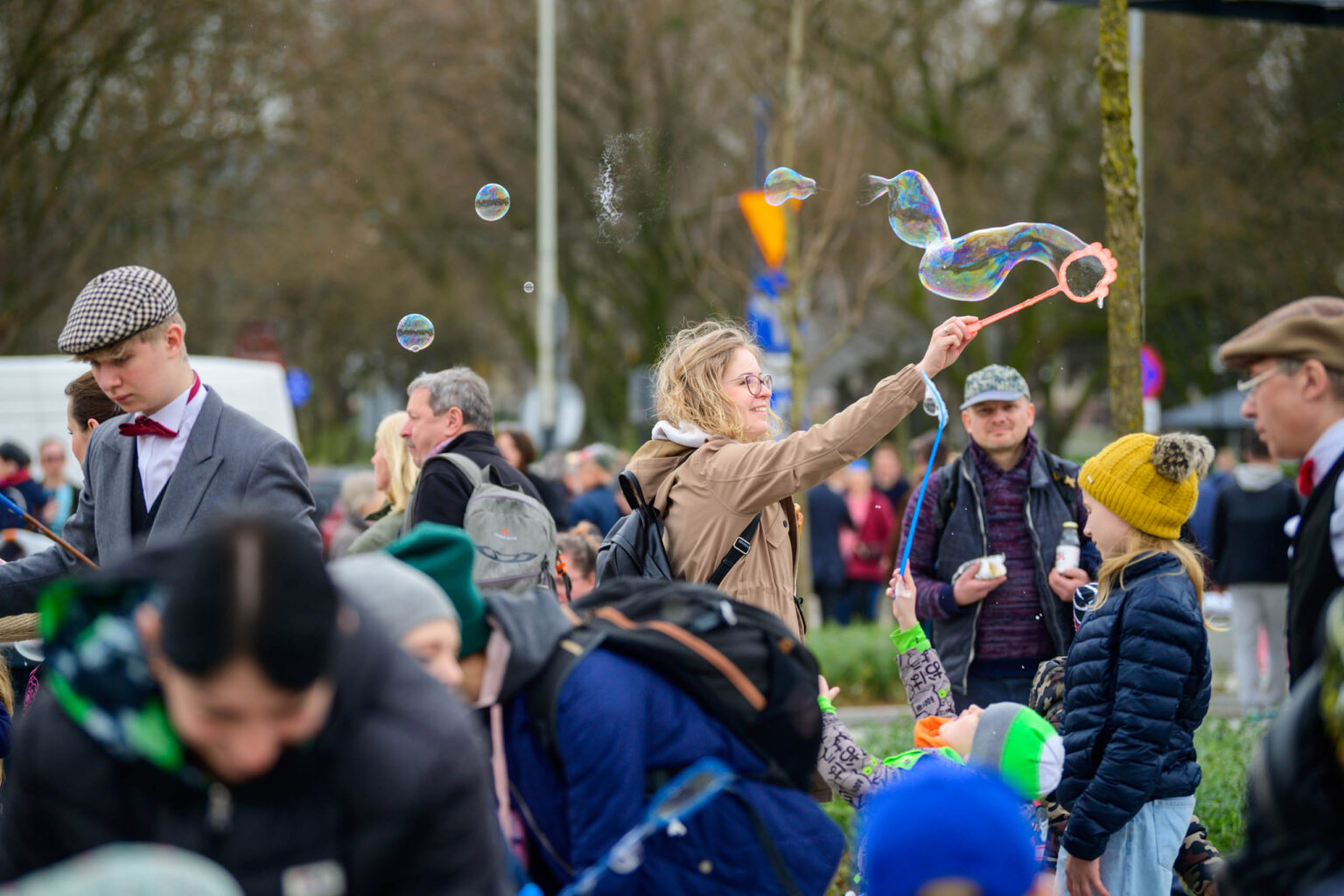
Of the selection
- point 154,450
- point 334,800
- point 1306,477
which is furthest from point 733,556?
point 334,800

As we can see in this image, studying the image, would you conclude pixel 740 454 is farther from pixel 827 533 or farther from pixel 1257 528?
pixel 827 533

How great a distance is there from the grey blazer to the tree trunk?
3.62 meters

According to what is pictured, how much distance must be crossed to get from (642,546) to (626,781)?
1.48 m

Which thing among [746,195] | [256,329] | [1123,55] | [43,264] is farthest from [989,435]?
[256,329]

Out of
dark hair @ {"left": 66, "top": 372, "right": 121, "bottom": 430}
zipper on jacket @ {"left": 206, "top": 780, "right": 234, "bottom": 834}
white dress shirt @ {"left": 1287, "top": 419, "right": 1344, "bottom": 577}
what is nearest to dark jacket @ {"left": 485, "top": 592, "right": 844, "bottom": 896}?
zipper on jacket @ {"left": 206, "top": 780, "right": 234, "bottom": 834}

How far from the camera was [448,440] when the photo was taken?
5.06 metres

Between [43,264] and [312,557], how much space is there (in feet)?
55.2

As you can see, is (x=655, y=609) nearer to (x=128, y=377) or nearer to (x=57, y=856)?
(x=57, y=856)

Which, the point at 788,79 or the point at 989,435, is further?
the point at 788,79

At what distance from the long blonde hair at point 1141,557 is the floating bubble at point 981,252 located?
3.29 ft

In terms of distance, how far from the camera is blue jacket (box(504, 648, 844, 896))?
7.86 ft

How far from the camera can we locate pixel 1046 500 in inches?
205

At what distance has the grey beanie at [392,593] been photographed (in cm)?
215

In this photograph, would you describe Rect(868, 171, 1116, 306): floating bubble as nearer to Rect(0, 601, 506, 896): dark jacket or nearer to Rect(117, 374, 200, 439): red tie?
Rect(117, 374, 200, 439): red tie
